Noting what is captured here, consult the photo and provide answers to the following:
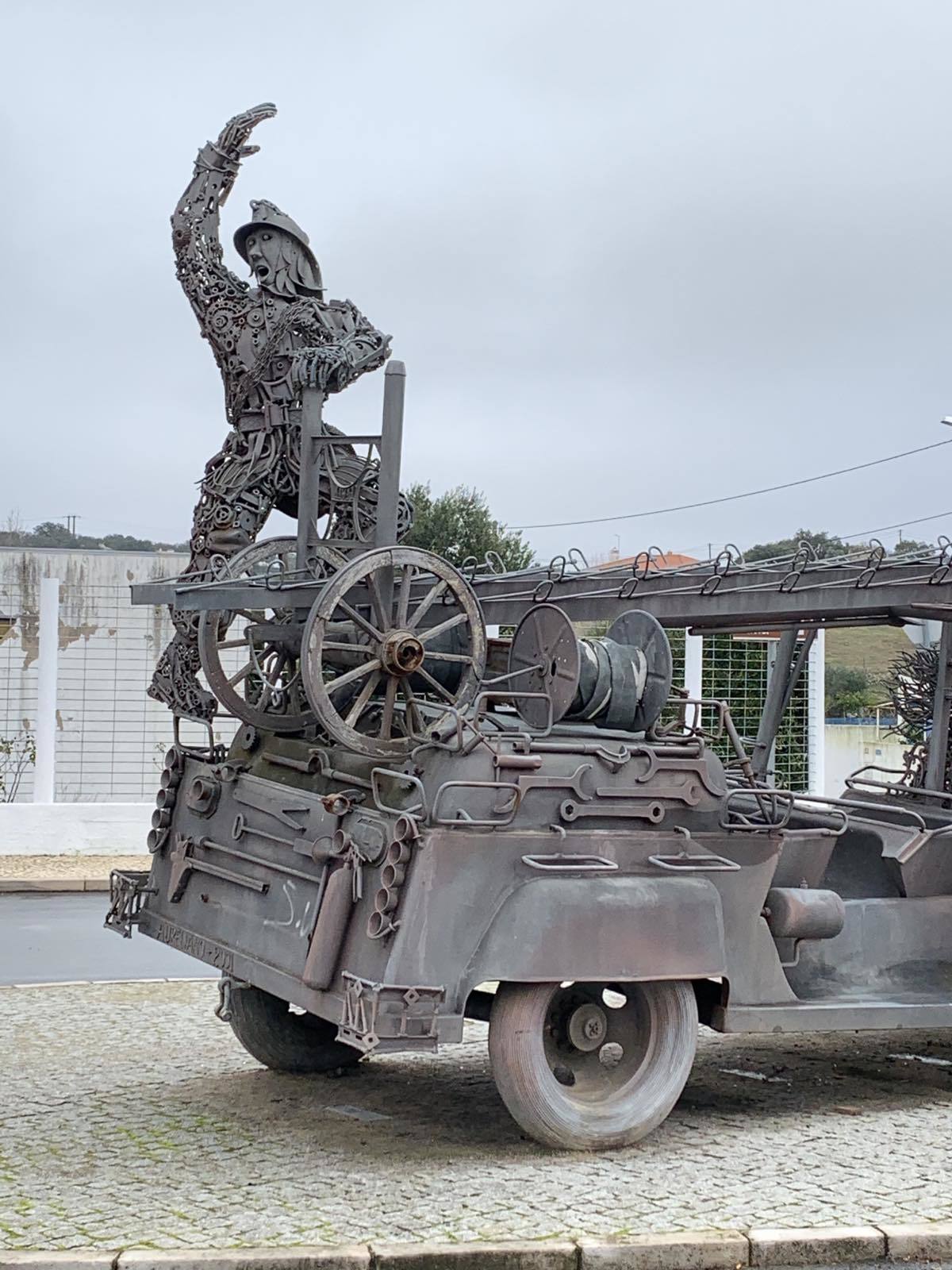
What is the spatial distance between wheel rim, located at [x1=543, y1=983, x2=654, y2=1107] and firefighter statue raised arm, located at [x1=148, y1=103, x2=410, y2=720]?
4317mm

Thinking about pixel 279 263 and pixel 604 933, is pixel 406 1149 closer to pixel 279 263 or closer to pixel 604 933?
pixel 604 933

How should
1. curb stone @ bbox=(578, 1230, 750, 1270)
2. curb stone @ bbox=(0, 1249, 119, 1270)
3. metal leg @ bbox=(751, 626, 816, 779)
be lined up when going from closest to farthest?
curb stone @ bbox=(0, 1249, 119, 1270), curb stone @ bbox=(578, 1230, 750, 1270), metal leg @ bbox=(751, 626, 816, 779)

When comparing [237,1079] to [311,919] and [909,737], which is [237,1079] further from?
[909,737]

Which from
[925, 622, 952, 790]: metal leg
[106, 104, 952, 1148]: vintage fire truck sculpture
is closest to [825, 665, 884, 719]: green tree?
[925, 622, 952, 790]: metal leg

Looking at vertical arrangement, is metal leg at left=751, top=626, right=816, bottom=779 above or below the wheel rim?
above

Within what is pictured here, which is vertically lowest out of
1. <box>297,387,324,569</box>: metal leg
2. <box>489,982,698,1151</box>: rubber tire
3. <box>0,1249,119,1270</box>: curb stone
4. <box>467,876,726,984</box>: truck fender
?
<box>0,1249,119,1270</box>: curb stone

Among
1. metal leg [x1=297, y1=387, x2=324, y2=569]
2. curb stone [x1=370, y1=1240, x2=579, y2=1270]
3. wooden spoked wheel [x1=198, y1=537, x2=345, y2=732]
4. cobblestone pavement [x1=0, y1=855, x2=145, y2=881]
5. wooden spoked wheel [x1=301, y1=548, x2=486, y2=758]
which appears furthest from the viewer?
cobblestone pavement [x1=0, y1=855, x2=145, y2=881]

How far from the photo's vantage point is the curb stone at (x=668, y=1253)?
18.0 feet

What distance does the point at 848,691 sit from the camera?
44.9m

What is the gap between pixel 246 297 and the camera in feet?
38.6

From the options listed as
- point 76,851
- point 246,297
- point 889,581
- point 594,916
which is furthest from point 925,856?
point 76,851

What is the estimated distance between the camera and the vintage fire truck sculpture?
655cm

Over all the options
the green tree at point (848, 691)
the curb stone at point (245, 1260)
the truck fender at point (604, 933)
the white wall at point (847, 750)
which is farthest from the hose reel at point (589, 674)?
the green tree at point (848, 691)

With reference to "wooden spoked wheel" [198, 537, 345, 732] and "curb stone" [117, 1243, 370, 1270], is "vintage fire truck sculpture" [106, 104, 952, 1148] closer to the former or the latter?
"wooden spoked wheel" [198, 537, 345, 732]
